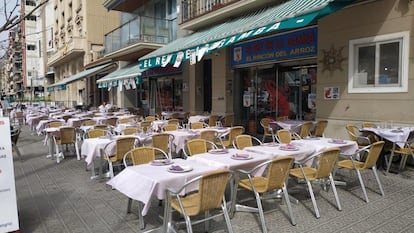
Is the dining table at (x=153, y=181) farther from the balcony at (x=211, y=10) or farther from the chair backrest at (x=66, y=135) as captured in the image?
the balcony at (x=211, y=10)

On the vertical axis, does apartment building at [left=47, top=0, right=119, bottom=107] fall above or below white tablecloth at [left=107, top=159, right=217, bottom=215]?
above

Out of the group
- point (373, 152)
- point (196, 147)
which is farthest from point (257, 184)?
point (373, 152)

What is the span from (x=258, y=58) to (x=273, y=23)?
185 inches

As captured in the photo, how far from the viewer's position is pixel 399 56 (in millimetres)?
7402

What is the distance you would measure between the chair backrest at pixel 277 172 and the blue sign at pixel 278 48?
6.35m

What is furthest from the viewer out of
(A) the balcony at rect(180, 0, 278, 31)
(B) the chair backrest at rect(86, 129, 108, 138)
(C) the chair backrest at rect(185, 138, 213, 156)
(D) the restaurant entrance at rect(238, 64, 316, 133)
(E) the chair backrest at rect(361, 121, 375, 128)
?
(A) the balcony at rect(180, 0, 278, 31)

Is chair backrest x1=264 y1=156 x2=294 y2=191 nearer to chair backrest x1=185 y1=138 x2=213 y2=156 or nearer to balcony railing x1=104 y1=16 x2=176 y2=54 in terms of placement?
chair backrest x1=185 y1=138 x2=213 y2=156

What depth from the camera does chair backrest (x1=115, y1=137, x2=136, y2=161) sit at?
6161 millimetres

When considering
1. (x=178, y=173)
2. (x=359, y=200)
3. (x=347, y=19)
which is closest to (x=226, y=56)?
(x=347, y=19)

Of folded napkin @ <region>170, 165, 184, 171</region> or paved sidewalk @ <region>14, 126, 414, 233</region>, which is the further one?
paved sidewalk @ <region>14, 126, 414, 233</region>

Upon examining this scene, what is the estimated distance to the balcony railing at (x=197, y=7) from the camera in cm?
1199

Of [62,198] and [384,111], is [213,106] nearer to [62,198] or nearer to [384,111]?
[384,111]

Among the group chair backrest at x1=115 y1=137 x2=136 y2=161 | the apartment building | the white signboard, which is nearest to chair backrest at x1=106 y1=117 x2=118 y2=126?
chair backrest at x1=115 y1=137 x2=136 y2=161

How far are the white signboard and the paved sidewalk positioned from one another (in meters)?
0.63
